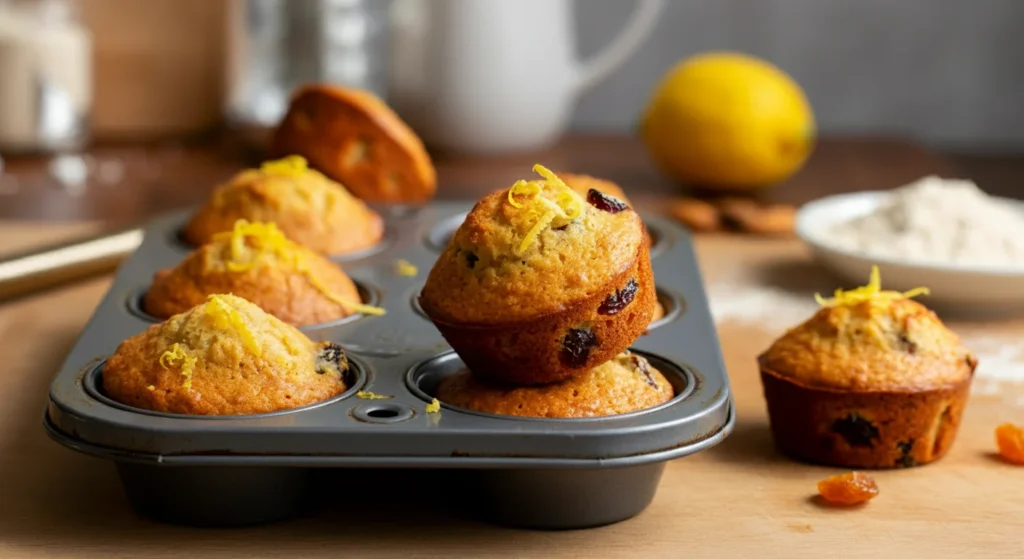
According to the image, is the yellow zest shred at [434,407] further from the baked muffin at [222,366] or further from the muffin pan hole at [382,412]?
the baked muffin at [222,366]

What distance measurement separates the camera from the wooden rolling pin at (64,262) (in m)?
2.34

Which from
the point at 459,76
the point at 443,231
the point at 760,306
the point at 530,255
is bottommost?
the point at 760,306

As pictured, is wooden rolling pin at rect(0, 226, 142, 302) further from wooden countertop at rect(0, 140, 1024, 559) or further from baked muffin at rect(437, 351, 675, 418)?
baked muffin at rect(437, 351, 675, 418)

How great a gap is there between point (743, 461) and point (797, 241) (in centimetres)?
125

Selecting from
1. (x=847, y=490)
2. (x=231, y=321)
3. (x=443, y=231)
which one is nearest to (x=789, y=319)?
(x=443, y=231)

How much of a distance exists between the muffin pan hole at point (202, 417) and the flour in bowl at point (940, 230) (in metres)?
1.09

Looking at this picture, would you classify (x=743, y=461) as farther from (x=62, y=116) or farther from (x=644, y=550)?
(x=62, y=116)

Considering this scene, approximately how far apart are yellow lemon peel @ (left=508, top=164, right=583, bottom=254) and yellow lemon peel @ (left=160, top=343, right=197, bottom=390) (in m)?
0.37

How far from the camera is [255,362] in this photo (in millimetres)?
1543

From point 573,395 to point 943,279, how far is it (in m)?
1.02

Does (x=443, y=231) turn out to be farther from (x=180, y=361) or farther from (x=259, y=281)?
(x=180, y=361)

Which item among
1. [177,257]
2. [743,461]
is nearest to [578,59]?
[177,257]

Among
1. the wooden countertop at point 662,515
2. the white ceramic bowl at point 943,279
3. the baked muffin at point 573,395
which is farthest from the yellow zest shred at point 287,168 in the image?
the white ceramic bowl at point 943,279

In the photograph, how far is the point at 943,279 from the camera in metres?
2.33
